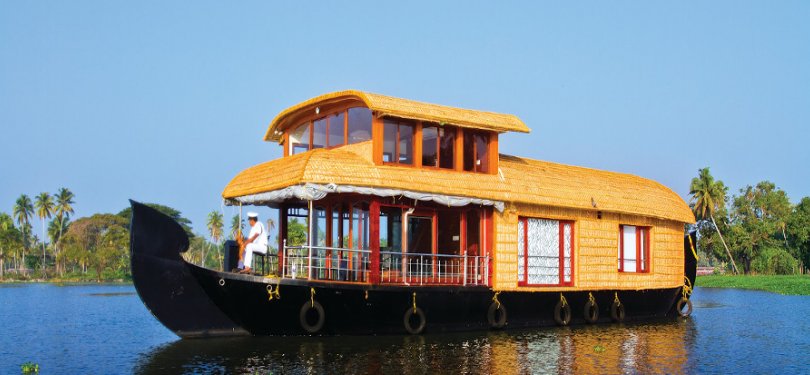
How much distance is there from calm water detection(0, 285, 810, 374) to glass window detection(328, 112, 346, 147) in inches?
152

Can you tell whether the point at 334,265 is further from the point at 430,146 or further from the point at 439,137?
the point at 439,137

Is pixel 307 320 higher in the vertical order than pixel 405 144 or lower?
lower

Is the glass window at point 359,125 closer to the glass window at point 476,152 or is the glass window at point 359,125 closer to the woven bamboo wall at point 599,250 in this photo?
the glass window at point 476,152

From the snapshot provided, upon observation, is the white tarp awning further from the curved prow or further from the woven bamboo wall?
the curved prow

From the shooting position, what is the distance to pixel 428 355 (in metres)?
11.7

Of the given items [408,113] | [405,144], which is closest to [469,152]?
[405,144]

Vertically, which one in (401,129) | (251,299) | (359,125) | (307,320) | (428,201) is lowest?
(307,320)

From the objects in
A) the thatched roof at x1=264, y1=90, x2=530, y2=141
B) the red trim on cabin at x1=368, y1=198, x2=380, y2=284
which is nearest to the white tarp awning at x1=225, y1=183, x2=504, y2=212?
the red trim on cabin at x1=368, y1=198, x2=380, y2=284

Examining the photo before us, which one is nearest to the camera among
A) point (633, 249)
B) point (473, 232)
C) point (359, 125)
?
point (359, 125)

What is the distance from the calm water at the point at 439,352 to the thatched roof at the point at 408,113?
3.89 metres

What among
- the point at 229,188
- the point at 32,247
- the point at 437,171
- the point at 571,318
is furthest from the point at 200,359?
the point at 32,247

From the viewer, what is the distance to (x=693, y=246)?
19500 mm

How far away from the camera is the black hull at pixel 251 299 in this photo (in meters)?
12.2

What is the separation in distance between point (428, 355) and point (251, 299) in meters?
3.00
